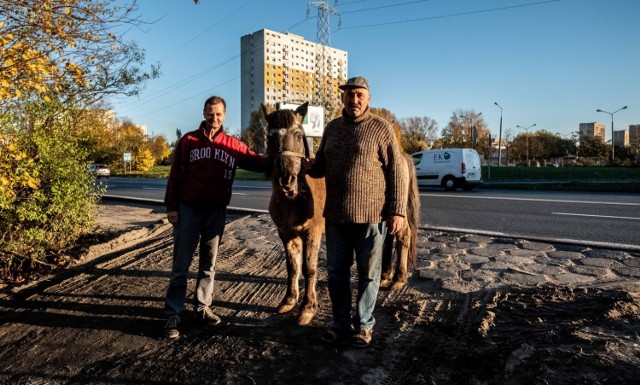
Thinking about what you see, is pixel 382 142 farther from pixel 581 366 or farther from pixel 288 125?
pixel 581 366

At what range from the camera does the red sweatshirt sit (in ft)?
13.7

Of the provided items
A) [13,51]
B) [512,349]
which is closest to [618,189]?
[512,349]

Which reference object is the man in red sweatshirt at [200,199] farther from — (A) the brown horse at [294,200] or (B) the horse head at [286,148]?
(B) the horse head at [286,148]

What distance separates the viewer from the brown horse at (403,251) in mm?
5113

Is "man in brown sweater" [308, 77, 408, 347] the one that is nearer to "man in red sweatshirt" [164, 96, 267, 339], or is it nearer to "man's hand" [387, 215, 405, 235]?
"man's hand" [387, 215, 405, 235]

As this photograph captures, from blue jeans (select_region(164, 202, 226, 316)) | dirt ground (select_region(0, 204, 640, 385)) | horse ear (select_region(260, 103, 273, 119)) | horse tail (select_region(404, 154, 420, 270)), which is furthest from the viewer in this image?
horse tail (select_region(404, 154, 420, 270))

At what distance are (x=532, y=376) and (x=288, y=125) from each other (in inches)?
106

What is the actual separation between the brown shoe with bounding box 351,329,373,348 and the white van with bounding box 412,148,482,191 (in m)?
17.0

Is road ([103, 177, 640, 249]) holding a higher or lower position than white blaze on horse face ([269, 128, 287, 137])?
lower

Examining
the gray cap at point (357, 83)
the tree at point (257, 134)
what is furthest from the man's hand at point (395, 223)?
the tree at point (257, 134)

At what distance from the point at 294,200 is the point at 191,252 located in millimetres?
1189

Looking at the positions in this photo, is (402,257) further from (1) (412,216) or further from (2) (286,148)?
(2) (286,148)

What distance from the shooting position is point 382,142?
3555mm

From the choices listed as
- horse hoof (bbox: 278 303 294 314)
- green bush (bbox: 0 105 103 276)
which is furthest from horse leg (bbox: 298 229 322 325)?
green bush (bbox: 0 105 103 276)
